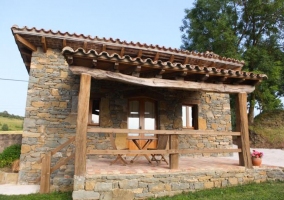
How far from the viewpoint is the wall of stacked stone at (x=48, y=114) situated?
5.77 metres

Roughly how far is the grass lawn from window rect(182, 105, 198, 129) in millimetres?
3033

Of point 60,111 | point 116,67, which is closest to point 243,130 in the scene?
point 116,67

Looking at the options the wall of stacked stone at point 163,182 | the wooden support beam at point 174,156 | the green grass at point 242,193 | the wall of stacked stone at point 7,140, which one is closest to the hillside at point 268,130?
the wall of stacked stone at point 163,182

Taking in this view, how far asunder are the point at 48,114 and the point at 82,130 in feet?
8.03

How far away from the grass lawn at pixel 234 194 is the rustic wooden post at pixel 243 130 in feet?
1.76

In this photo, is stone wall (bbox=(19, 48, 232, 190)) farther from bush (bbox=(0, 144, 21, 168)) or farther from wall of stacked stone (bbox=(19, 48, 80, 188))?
bush (bbox=(0, 144, 21, 168))

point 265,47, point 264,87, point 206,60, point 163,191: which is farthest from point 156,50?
point 265,47

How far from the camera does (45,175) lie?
17.3 feet

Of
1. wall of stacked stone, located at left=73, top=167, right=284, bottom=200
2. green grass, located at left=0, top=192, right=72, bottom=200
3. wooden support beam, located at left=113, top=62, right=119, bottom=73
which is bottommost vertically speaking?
green grass, located at left=0, top=192, right=72, bottom=200

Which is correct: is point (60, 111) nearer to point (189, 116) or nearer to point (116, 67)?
point (116, 67)

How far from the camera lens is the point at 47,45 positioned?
20.4 ft

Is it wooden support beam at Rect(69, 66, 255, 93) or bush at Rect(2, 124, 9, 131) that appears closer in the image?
wooden support beam at Rect(69, 66, 255, 93)

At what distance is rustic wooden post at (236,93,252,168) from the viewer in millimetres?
5145

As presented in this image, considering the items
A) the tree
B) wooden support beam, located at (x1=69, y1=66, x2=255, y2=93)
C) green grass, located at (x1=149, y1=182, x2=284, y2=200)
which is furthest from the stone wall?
the tree
